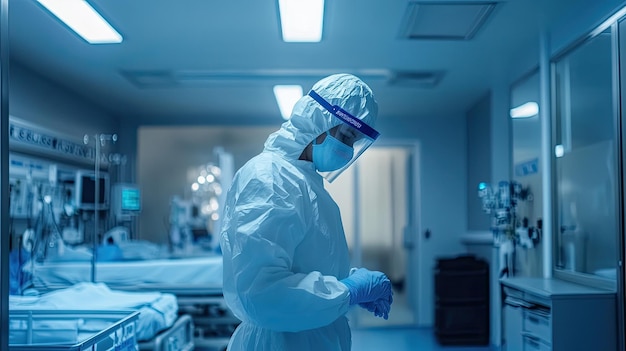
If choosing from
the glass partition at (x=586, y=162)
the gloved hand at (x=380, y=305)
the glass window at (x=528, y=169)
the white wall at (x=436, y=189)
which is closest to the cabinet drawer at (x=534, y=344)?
the glass partition at (x=586, y=162)

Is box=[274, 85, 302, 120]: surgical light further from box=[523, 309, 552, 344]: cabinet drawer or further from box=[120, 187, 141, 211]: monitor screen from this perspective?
box=[523, 309, 552, 344]: cabinet drawer

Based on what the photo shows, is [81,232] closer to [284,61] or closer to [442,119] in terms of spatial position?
[284,61]

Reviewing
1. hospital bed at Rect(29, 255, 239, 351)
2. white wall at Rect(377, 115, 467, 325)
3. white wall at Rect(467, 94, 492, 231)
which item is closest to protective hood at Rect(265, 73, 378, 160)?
hospital bed at Rect(29, 255, 239, 351)

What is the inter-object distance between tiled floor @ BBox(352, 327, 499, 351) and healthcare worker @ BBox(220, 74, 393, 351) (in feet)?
12.6

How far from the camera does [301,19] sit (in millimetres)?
3252

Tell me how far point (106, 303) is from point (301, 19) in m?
2.00

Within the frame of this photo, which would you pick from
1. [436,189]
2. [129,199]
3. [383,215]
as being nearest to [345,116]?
[129,199]

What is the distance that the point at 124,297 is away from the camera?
3461mm

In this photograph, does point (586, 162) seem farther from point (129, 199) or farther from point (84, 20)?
point (129, 199)

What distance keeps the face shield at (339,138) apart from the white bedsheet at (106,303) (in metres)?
1.91

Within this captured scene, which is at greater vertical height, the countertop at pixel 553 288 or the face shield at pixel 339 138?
the face shield at pixel 339 138

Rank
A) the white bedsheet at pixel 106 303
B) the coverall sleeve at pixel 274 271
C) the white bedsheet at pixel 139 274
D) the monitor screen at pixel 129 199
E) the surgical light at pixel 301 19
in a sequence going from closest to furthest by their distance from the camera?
1. the coverall sleeve at pixel 274 271
2. the surgical light at pixel 301 19
3. the white bedsheet at pixel 106 303
4. the white bedsheet at pixel 139 274
5. the monitor screen at pixel 129 199

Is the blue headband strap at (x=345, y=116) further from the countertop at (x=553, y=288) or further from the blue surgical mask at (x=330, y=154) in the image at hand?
the countertop at (x=553, y=288)

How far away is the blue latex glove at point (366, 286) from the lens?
1591 mm
